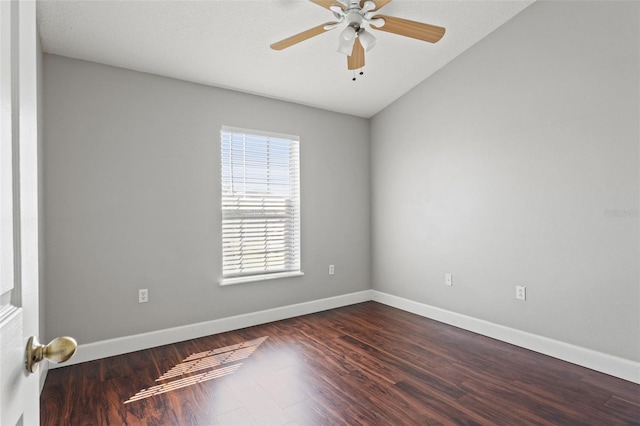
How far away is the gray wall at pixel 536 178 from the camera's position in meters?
2.51

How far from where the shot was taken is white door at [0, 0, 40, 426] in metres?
0.51

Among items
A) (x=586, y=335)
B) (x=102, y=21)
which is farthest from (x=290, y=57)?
(x=586, y=335)

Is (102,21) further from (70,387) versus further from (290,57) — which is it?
(70,387)

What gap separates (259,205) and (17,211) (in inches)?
127

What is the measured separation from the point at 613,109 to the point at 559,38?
76cm

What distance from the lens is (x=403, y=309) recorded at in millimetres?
4176

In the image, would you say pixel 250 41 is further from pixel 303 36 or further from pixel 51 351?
pixel 51 351

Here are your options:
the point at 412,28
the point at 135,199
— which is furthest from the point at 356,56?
the point at 135,199

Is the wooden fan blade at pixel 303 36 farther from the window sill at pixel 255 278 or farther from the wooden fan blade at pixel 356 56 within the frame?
the window sill at pixel 255 278

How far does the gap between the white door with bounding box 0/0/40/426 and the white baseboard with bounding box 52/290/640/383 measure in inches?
103

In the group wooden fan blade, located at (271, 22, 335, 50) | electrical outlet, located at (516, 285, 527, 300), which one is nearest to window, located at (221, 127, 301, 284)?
wooden fan blade, located at (271, 22, 335, 50)

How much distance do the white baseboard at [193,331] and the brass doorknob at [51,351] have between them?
2687 millimetres

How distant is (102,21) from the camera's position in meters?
2.46

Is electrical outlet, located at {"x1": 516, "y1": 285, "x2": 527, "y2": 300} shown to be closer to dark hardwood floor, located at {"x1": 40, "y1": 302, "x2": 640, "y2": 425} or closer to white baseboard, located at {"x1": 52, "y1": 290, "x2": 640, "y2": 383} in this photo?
white baseboard, located at {"x1": 52, "y1": 290, "x2": 640, "y2": 383}
